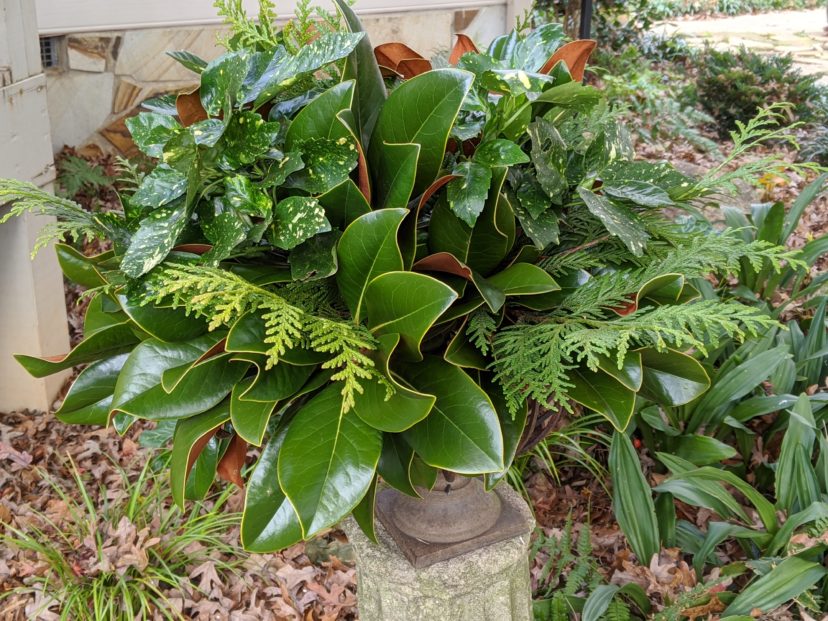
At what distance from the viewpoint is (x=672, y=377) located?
1.36m

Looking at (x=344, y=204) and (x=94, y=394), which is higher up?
(x=344, y=204)

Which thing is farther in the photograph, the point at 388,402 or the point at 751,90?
the point at 751,90

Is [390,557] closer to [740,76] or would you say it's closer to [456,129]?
[456,129]

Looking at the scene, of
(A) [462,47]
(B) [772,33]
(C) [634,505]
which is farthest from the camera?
(B) [772,33]

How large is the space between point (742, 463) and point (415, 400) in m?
2.39

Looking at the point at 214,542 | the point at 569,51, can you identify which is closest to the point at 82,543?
the point at 214,542

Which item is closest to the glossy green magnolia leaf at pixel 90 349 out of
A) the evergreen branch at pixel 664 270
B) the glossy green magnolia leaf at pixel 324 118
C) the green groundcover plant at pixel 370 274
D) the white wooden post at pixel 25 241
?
the green groundcover plant at pixel 370 274

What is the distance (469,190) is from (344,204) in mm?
192

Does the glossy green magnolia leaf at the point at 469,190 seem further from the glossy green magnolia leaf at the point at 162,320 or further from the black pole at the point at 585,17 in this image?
the black pole at the point at 585,17

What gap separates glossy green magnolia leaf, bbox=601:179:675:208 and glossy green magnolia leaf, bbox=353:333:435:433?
1.46ft

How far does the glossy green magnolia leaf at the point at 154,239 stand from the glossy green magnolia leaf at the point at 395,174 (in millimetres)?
300

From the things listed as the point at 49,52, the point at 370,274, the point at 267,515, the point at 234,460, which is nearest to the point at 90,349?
the point at 234,460

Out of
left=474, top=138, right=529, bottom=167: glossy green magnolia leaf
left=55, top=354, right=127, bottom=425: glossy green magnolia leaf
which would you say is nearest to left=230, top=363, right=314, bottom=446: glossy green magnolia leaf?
left=55, top=354, right=127, bottom=425: glossy green magnolia leaf

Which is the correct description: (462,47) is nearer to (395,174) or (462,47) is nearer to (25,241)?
(395,174)
